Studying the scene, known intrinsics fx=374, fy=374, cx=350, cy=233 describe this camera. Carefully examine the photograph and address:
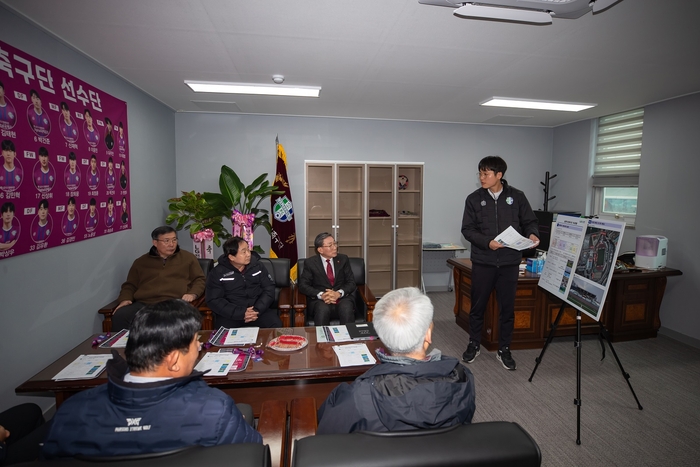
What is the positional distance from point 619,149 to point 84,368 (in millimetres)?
5935

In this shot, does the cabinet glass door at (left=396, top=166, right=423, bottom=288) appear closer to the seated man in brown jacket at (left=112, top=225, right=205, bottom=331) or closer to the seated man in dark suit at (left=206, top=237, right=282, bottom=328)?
the seated man in dark suit at (left=206, top=237, right=282, bottom=328)

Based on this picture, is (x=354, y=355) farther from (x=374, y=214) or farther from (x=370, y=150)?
(x=370, y=150)

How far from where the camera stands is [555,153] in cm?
595

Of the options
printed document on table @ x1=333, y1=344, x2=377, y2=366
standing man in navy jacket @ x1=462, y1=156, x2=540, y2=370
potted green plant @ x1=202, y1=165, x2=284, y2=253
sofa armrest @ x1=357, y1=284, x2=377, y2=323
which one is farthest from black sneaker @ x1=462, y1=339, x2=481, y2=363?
potted green plant @ x1=202, y1=165, x2=284, y2=253

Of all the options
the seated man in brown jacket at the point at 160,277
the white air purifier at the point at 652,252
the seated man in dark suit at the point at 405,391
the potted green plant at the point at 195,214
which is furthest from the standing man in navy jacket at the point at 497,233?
the potted green plant at the point at 195,214

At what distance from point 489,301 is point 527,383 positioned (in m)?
0.83

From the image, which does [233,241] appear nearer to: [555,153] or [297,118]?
[297,118]

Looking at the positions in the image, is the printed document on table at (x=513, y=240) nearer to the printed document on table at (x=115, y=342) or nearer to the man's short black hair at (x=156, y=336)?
the man's short black hair at (x=156, y=336)

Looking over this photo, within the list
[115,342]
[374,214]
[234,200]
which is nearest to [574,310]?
[374,214]

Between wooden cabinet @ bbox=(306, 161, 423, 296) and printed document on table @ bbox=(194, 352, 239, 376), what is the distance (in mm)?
3381

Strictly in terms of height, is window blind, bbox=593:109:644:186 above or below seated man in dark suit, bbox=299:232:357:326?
above

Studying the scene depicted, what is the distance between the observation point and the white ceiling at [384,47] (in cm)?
217

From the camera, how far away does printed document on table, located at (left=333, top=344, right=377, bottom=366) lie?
77.6 inches

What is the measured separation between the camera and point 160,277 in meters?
3.32
